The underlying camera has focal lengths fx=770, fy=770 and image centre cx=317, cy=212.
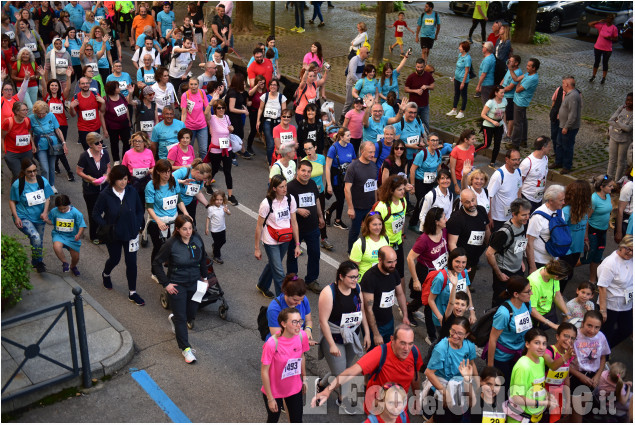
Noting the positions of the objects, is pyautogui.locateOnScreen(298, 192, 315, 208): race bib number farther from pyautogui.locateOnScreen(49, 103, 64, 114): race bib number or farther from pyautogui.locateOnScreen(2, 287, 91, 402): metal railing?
pyautogui.locateOnScreen(49, 103, 64, 114): race bib number

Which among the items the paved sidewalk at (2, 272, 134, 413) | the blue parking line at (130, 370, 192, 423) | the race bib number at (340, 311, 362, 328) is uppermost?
the race bib number at (340, 311, 362, 328)

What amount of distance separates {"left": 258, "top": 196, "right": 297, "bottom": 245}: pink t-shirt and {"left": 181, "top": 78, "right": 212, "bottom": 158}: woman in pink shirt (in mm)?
4031

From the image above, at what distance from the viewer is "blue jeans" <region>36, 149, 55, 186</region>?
11672 millimetres

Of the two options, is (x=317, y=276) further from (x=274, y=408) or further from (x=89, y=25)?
A: (x=89, y=25)

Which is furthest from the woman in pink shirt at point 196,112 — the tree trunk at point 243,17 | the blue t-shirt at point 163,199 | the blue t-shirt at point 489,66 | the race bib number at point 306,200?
the tree trunk at point 243,17

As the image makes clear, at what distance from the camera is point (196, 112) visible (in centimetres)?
1239

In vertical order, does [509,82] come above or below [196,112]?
above

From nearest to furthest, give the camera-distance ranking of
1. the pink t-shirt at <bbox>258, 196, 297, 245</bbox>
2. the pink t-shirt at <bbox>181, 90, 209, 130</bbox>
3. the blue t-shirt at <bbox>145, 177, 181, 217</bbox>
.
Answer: the pink t-shirt at <bbox>258, 196, 297, 245</bbox> < the blue t-shirt at <bbox>145, 177, 181, 217</bbox> < the pink t-shirt at <bbox>181, 90, 209, 130</bbox>

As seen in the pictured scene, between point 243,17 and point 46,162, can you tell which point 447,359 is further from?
point 243,17

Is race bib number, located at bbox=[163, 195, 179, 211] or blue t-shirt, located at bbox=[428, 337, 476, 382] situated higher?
race bib number, located at bbox=[163, 195, 179, 211]

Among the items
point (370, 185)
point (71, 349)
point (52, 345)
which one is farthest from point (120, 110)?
point (71, 349)

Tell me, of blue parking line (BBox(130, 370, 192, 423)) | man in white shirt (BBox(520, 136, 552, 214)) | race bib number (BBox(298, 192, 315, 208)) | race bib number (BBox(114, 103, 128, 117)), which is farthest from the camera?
race bib number (BBox(114, 103, 128, 117))

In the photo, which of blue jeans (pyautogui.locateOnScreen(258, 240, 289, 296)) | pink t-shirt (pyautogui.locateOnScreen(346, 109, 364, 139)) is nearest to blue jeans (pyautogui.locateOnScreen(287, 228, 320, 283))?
blue jeans (pyautogui.locateOnScreen(258, 240, 289, 296))

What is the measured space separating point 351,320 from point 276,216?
1.98 m
